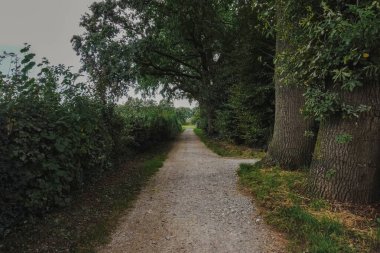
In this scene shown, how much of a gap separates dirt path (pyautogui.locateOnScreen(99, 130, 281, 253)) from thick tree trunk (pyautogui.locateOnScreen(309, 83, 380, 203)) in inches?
59.0

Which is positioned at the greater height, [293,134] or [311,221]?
[293,134]

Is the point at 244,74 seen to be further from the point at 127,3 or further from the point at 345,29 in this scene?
the point at 345,29

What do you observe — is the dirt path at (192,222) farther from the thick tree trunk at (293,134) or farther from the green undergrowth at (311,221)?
the thick tree trunk at (293,134)

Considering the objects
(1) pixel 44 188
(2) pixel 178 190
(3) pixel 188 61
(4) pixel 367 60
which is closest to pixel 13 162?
(1) pixel 44 188

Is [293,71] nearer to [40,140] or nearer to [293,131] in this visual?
[293,131]

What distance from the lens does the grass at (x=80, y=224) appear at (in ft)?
14.2

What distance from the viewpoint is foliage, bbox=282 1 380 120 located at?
4.75 meters

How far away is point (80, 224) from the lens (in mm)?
5152

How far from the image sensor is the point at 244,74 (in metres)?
14.8

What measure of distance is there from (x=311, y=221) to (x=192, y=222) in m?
1.79

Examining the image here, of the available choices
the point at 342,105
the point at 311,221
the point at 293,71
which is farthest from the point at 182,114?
the point at 311,221

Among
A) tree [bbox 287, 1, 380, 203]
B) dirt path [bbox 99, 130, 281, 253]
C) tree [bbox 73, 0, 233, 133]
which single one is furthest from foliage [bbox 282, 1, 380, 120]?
tree [bbox 73, 0, 233, 133]

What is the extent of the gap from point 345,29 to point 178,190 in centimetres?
457

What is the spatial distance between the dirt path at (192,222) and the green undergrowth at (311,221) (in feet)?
0.96
